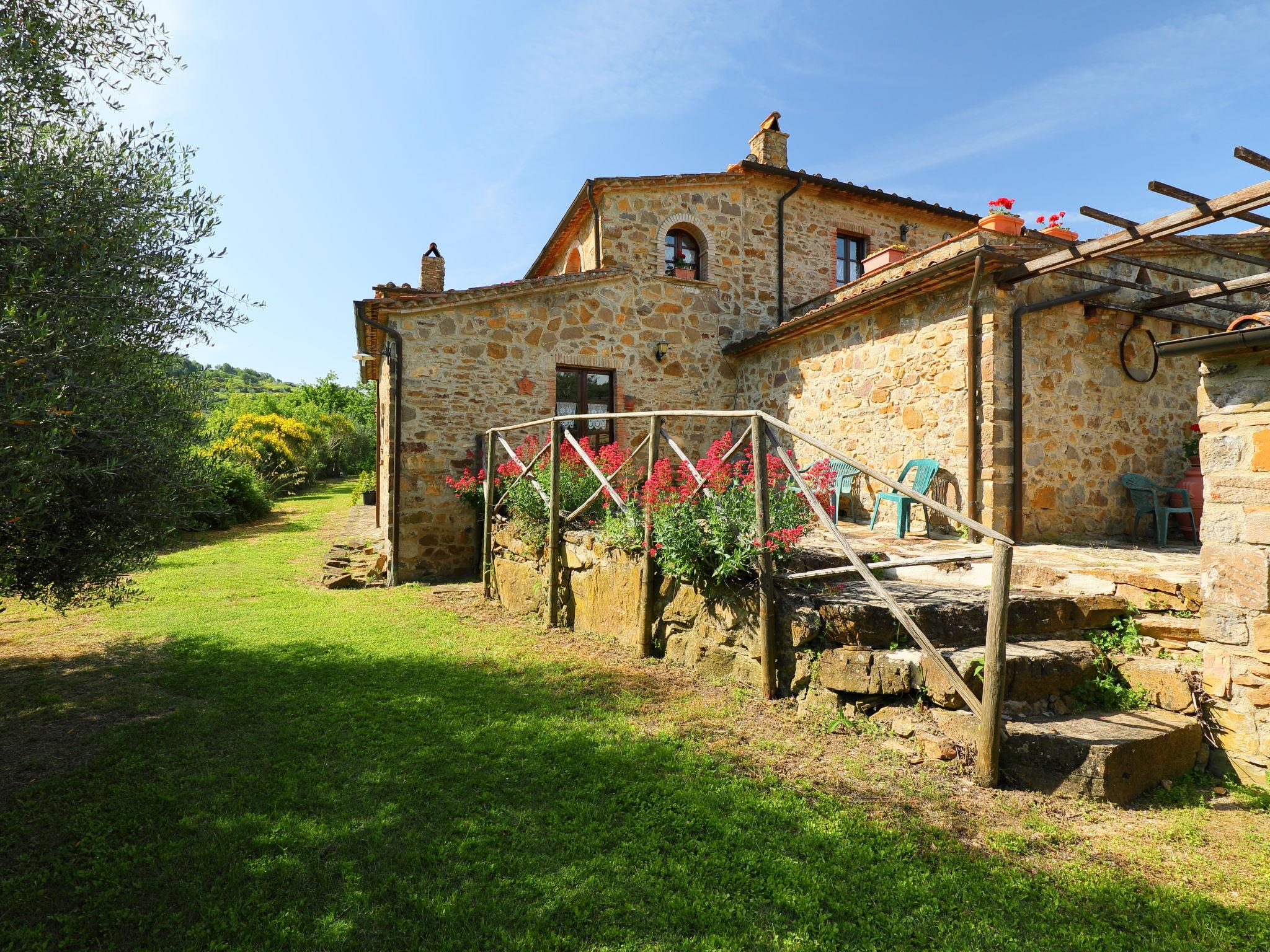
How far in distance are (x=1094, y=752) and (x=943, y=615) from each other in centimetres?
99

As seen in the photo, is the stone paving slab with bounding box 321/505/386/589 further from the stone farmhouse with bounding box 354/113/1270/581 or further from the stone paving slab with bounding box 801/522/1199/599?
the stone paving slab with bounding box 801/522/1199/599

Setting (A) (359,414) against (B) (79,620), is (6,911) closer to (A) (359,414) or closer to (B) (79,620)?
(B) (79,620)

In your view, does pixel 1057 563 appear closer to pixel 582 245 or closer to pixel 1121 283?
pixel 1121 283

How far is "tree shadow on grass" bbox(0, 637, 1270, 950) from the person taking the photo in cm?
220

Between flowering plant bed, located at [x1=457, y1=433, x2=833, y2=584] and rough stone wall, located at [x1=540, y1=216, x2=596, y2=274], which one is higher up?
rough stone wall, located at [x1=540, y1=216, x2=596, y2=274]

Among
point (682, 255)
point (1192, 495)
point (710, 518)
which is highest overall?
point (682, 255)

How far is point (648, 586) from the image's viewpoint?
5.01 meters

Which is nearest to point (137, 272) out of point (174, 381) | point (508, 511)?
point (174, 381)

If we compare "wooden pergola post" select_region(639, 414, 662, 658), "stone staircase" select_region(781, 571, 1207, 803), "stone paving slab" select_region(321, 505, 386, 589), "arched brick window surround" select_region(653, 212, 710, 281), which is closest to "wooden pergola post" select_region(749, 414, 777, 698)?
"stone staircase" select_region(781, 571, 1207, 803)

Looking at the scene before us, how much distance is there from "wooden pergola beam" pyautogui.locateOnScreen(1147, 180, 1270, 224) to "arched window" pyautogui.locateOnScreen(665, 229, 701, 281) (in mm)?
7096

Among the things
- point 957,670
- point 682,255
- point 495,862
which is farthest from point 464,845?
point 682,255

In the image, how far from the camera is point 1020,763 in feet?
10.3

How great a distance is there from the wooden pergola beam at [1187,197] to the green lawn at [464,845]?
15.1 ft

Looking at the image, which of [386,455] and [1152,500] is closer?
[1152,500]
